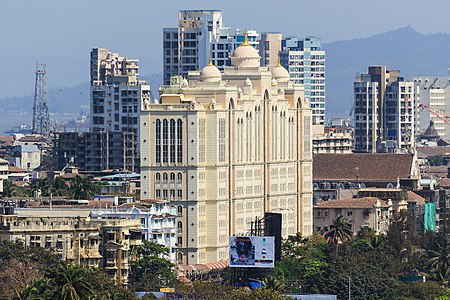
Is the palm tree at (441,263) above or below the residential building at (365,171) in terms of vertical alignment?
below

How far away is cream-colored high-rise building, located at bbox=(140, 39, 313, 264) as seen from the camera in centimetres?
13625

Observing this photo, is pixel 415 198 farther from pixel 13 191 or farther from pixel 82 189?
pixel 82 189

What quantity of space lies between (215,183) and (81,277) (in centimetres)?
4424

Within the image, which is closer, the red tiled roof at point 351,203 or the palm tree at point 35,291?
the palm tree at point 35,291

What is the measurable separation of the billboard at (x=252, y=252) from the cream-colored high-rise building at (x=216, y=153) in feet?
49.6

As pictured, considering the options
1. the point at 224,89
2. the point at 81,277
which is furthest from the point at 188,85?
the point at 81,277

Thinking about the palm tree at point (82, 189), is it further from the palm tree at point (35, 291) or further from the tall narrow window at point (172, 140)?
the palm tree at point (35, 291)

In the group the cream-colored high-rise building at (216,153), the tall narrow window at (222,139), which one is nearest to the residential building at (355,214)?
the cream-colored high-rise building at (216,153)

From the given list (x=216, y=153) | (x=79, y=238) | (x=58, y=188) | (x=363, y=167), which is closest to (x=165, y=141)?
(x=216, y=153)

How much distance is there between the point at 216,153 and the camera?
454 feet

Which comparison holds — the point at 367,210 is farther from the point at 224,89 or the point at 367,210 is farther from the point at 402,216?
the point at 224,89

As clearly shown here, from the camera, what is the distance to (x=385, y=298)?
118m

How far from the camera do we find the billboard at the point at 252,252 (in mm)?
118562

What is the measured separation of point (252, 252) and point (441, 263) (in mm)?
15879
